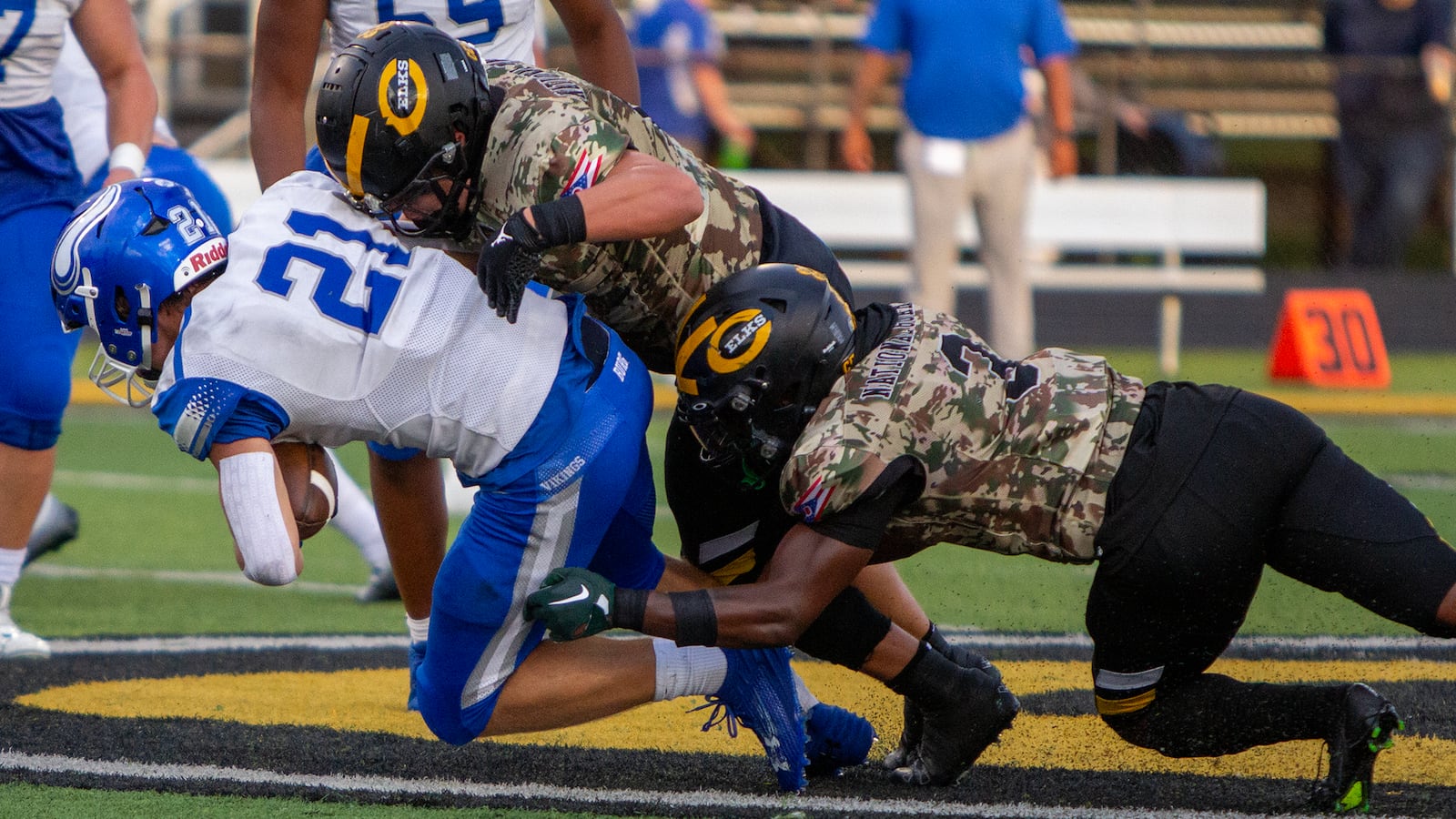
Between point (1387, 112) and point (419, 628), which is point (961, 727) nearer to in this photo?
point (419, 628)

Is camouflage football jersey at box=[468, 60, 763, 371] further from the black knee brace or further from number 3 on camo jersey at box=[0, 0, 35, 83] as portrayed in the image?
number 3 on camo jersey at box=[0, 0, 35, 83]

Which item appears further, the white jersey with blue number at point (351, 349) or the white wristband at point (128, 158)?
the white wristband at point (128, 158)

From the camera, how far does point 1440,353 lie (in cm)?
1175

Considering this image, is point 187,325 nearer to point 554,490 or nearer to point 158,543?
point 554,490

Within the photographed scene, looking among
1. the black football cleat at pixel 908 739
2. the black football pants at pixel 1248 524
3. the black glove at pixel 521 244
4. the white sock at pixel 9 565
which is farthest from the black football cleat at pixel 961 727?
the white sock at pixel 9 565

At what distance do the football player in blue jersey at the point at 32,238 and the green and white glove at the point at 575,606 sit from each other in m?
1.96

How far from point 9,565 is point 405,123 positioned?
205 cm

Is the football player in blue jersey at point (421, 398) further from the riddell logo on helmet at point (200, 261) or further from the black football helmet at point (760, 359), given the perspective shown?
the black football helmet at point (760, 359)

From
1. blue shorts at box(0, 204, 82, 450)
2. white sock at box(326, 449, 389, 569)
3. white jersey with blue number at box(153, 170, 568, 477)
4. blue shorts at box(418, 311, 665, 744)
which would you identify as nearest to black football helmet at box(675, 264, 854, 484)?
blue shorts at box(418, 311, 665, 744)

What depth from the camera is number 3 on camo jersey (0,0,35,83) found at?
14.4ft

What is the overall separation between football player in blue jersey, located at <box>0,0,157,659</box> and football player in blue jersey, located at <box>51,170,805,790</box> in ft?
3.90

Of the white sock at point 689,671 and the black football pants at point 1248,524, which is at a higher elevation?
the black football pants at point 1248,524

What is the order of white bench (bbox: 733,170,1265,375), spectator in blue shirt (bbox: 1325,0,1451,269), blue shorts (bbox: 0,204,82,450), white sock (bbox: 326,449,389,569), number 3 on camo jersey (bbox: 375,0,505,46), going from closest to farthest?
1. number 3 on camo jersey (bbox: 375,0,505,46)
2. blue shorts (bbox: 0,204,82,450)
3. white sock (bbox: 326,449,389,569)
4. white bench (bbox: 733,170,1265,375)
5. spectator in blue shirt (bbox: 1325,0,1451,269)

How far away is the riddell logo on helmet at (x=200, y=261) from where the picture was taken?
10.2ft
